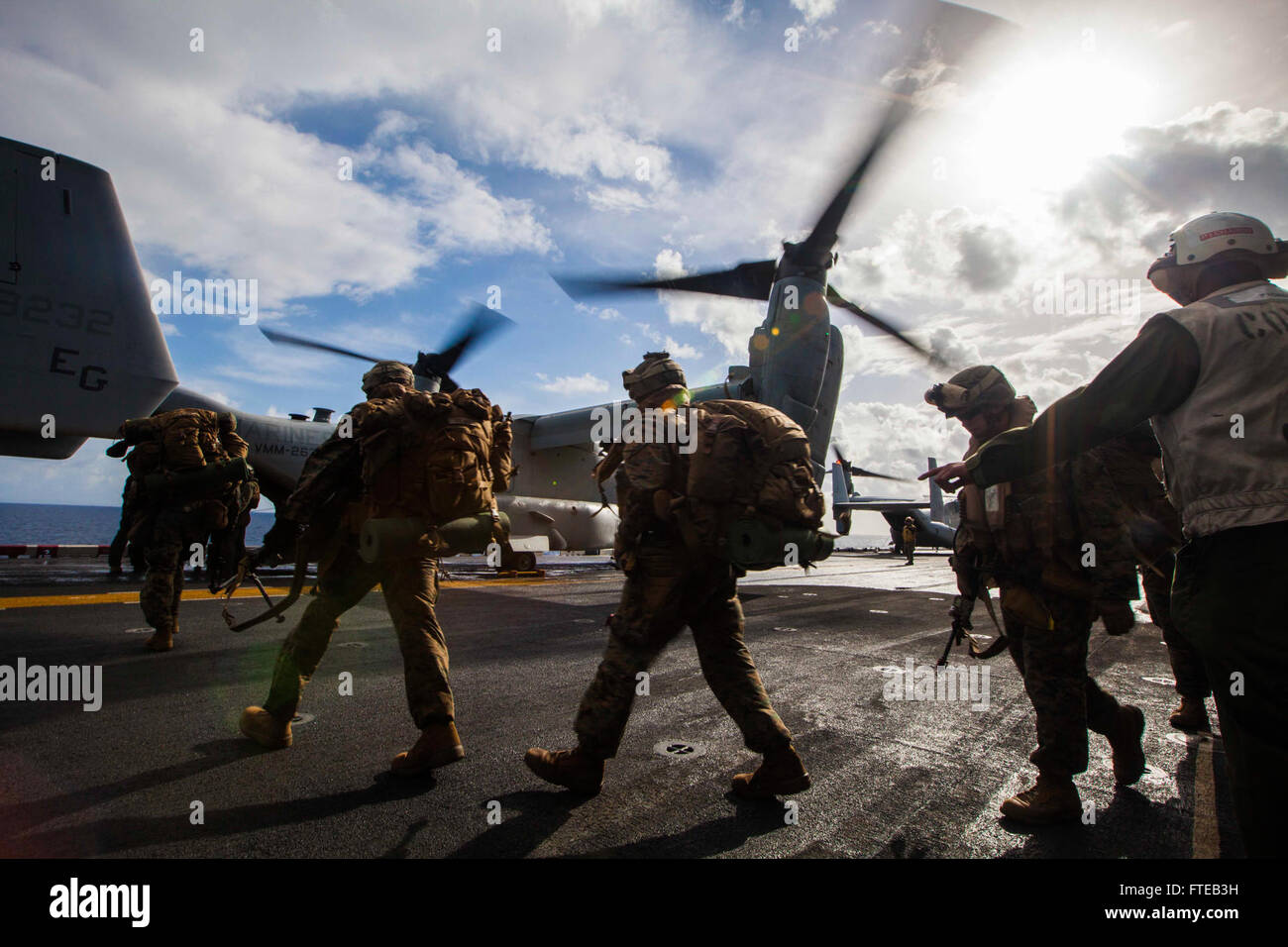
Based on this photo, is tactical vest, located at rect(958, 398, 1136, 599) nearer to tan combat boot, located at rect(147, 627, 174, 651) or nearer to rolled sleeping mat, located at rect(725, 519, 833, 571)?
rolled sleeping mat, located at rect(725, 519, 833, 571)

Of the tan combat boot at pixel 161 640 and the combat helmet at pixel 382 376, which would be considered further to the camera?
the tan combat boot at pixel 161 640

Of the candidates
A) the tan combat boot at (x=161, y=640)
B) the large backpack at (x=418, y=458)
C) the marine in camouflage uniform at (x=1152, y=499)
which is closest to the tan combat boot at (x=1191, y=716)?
the marine in camouflage uniform at (x=1152, y=499)

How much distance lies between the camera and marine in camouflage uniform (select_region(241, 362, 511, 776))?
9.55ft

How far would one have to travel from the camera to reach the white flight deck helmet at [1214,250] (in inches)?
68.9

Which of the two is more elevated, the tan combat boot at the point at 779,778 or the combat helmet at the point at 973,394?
the combat helmet at the point at 973,394

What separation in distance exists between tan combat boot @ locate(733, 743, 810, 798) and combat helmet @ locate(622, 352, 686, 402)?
5.59 feet

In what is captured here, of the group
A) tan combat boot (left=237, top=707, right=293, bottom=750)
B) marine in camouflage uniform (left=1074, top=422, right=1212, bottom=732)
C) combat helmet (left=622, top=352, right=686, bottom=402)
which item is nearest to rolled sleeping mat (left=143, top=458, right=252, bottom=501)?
tan combat boot (left=237, top=707, right=293, bottom=750)

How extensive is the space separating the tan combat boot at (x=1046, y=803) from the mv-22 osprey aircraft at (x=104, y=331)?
903cm

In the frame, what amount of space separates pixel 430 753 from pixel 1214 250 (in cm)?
336

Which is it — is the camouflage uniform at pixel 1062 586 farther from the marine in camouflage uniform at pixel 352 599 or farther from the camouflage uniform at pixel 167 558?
the camouflage uniform at pixel 167 558
